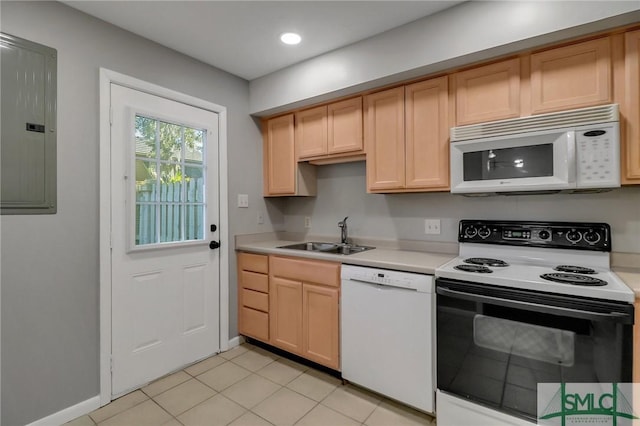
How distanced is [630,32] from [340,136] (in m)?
1.72

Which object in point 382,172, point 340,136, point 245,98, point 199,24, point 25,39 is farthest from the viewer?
point 245,98

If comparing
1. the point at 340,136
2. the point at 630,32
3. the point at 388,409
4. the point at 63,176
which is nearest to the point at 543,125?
the point at 630,32

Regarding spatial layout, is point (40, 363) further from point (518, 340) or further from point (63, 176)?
point (518, 340)

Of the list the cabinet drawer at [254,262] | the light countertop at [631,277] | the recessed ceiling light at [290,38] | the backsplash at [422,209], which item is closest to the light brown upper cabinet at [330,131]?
the backsplash at [422,209]

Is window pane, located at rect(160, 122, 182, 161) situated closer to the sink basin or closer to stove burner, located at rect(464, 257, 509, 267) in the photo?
the sink basin

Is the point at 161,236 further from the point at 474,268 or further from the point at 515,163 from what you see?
the point at 515,163

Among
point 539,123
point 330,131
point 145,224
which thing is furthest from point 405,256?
point 145,224

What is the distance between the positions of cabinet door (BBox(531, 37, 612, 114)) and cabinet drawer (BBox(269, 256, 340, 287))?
5.16ft

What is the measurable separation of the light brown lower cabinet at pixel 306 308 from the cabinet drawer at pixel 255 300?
63 millimetres

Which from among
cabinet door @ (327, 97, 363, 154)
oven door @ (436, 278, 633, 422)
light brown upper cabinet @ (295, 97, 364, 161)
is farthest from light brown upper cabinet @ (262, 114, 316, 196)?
oven door @ (436, 278, 633, 422)

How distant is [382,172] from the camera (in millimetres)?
2297

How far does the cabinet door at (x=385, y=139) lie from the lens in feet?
7.23

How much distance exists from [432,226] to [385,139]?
2.50 ft

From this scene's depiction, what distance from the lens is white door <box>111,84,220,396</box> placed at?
202cm
